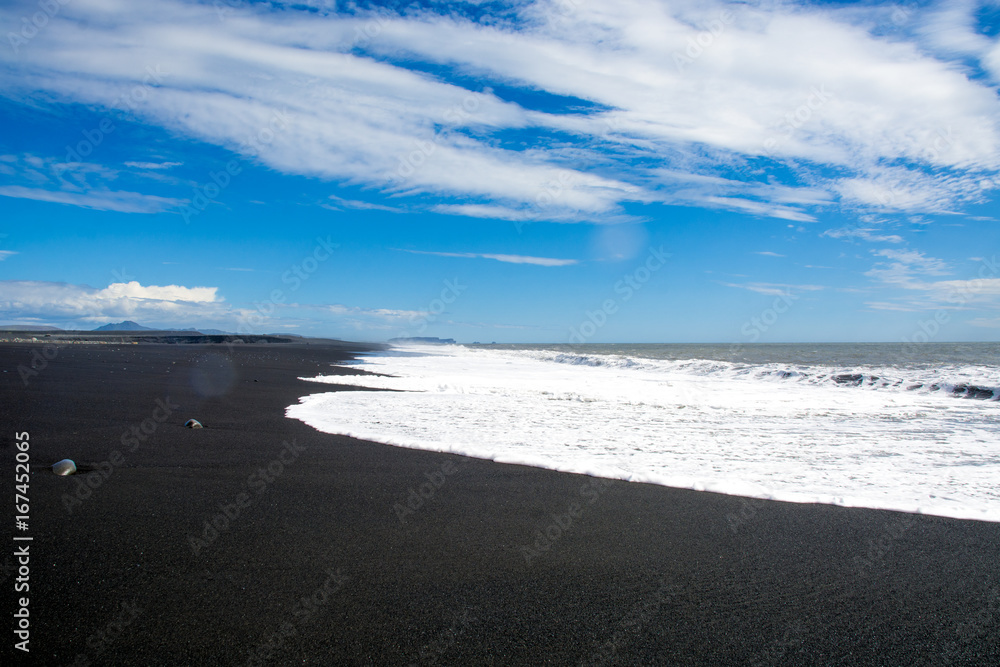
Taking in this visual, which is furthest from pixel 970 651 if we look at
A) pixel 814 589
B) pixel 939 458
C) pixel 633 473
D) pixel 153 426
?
pixel 153 426

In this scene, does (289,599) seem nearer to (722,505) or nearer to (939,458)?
(722,505)

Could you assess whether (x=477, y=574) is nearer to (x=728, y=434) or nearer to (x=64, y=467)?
(x=64, y=467)

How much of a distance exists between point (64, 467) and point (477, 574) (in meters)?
4.31

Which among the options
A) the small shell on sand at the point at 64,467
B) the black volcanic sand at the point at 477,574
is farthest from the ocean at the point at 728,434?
the small shell on sand at the point at 64,467

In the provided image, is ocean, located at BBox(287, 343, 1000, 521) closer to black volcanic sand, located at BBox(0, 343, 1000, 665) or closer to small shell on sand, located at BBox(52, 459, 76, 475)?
black volcanic sand, located at BBox(0, 343, 1000, 665)

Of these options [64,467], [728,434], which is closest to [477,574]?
[64,467]

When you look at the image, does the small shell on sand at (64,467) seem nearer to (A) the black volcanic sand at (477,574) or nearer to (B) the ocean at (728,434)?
(A) the black volcanic sand at (477,574)

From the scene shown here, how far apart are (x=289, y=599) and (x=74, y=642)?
3.04 feet

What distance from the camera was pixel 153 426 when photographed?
7641 mm

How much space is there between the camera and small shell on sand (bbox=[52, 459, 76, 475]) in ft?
16.5

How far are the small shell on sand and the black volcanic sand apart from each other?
0.26 feet

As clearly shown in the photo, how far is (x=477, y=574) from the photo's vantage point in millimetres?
3314

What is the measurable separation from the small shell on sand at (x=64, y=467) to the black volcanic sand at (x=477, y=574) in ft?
0.26

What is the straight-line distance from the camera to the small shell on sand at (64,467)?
502 centimetres
